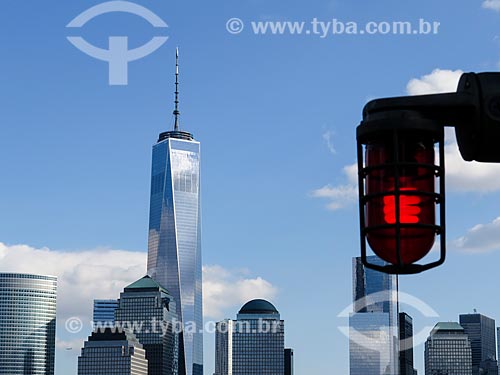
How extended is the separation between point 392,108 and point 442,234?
67cm

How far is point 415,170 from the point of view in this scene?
5750 mm

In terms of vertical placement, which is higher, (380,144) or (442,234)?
(380,144)

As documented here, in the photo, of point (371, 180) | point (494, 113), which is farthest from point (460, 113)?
point (371, 180)

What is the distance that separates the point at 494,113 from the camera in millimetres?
5828

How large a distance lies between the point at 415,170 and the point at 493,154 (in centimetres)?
46

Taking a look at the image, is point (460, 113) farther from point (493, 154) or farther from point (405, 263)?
point (405, 263)

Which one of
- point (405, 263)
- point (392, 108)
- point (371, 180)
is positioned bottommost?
point (405, 263)

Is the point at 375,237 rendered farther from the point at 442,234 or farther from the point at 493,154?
the point at 493,154

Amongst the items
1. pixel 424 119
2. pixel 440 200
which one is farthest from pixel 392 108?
pixel 440 200

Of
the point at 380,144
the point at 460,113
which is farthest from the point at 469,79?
the point at 380,144

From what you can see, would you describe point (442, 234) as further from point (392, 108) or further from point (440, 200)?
point (392, 108)

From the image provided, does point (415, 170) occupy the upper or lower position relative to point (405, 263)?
upper

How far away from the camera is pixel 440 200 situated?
564 cm

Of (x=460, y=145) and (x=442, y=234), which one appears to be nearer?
(x=442, y=234)
